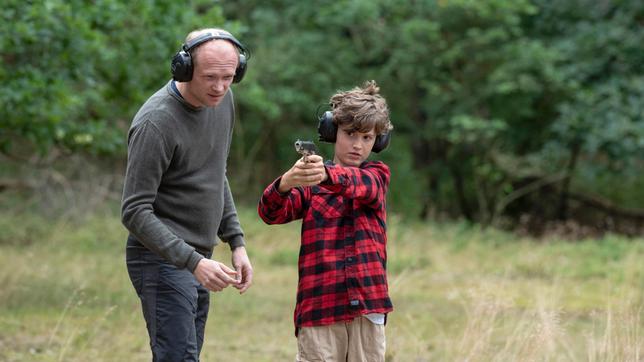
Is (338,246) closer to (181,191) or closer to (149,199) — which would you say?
(181,191)

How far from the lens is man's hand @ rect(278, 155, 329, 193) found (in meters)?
3.80

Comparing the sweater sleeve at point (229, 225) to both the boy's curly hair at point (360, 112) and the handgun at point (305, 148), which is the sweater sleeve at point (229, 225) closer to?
the boy's curly hair at point (360, 112)

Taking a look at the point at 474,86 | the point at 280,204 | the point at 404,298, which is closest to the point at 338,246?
the point at 280,204

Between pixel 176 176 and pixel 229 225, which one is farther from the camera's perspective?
pixel 229 225

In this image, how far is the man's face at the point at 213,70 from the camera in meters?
3.96

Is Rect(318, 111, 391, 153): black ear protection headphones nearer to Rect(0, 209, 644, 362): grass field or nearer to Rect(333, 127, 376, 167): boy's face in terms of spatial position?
Rect(333, 127, 376, 167): boy's face

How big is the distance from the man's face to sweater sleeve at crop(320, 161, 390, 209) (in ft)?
1.79

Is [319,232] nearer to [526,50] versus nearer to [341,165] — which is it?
[341,165]

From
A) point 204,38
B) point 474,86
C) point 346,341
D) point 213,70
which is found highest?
point 474,86

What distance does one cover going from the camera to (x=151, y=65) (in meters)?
10.8

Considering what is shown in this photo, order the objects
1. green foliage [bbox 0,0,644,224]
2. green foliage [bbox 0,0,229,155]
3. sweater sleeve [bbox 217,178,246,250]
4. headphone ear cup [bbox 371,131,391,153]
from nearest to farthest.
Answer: headphone ear cup [bbox 371,131,391,153] → sweater sleeve [bbox 217,178,246,250] → green foliage [bbox 0,0,229,155] → green foliage [bbox 0,0,644,224]

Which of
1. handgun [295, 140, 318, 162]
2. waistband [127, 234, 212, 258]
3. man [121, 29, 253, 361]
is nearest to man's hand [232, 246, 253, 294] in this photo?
man [121, 29, 253, 361]

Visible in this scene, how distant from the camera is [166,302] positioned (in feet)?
13.2

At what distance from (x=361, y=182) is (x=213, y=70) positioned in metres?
0.77
